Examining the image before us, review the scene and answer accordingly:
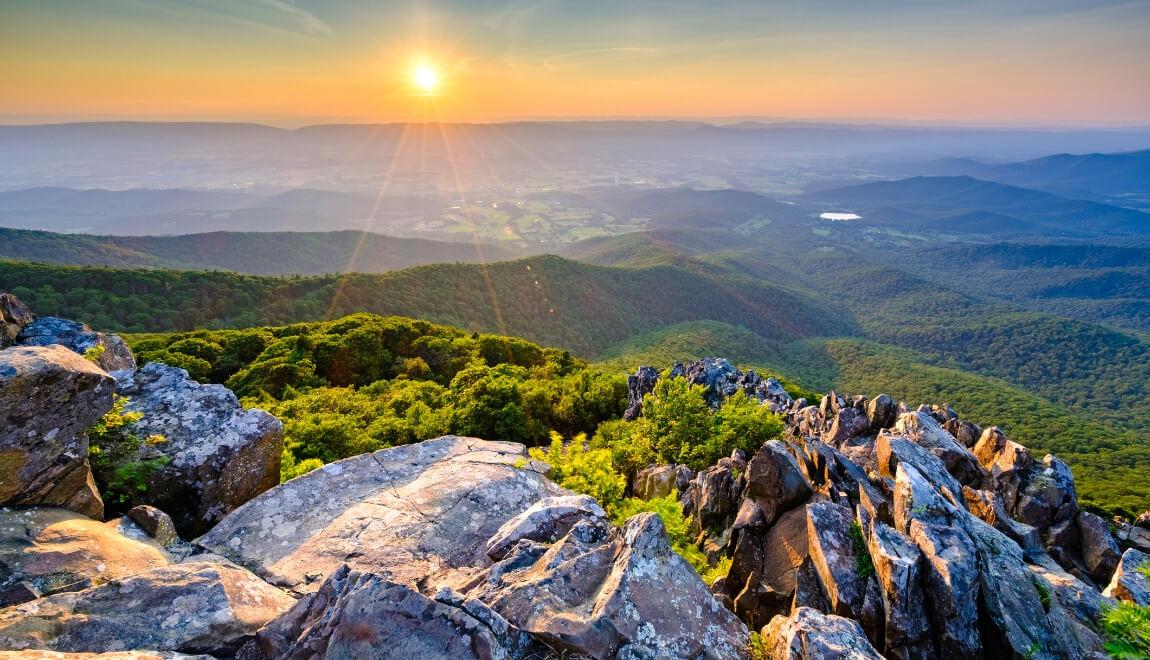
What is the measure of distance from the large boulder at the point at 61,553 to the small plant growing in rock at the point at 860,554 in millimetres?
13164

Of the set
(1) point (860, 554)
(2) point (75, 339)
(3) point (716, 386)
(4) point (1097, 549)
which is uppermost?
(2) point (75, 339)

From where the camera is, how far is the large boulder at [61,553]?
700 centimetres

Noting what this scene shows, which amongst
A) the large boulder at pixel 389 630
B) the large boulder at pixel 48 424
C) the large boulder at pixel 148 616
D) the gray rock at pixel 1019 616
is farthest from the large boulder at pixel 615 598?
the large boulder at pixel 48 424

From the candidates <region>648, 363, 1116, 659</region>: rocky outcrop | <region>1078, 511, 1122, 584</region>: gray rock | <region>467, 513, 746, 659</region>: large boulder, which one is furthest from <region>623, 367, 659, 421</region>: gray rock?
<region>467, 513, 746, 659</region>: large boulder

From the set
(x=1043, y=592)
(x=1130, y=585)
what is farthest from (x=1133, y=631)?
(x=1130, y=585)

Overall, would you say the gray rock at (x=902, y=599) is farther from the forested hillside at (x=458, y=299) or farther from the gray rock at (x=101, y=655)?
the forested hillside at (x=458, y=299)

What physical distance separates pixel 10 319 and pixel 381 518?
15.3m

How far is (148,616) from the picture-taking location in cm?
668

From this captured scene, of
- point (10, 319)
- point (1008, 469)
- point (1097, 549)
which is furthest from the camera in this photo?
point (1008, 469)

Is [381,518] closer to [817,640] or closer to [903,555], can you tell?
[817,640]

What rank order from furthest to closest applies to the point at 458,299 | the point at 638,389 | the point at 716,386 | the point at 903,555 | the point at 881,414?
the point at 458,299 → the point at 716,386 → the point at 638,389 → the point at 881,414 → the point at 903,555

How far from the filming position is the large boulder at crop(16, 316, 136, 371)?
16.2m

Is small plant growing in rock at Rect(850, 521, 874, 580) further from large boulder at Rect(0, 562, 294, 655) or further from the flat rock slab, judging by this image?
large boulder at Rect(0, 562, 294, 655)

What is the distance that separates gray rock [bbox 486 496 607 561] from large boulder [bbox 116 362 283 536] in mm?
7461
